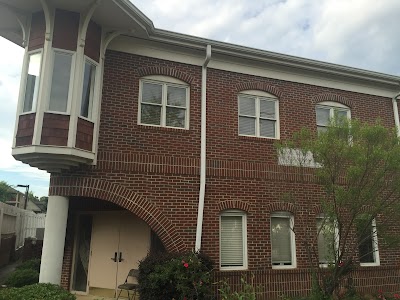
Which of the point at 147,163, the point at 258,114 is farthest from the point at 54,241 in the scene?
the point at 258,114

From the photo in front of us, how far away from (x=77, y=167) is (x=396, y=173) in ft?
22.3

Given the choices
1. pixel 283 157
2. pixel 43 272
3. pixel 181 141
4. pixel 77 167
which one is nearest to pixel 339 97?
pixel 283 157

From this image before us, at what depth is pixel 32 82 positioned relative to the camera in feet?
27.7

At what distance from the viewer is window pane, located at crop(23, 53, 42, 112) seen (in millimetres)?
8273

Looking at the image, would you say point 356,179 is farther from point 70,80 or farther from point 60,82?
point 60,82

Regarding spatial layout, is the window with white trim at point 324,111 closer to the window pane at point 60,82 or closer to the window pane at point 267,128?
the window pane at point 267,128

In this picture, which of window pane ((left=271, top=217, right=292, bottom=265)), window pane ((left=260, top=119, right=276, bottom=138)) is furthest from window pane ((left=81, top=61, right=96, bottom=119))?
window pane ((left=271, top=217, right=292, bottom=265))

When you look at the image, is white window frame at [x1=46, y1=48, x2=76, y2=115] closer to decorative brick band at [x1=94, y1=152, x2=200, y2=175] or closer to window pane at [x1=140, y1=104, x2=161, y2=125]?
decorative brick band at [x1=94, y1=152, x2=200, y2=175]

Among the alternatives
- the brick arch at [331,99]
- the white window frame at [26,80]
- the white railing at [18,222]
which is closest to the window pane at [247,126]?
the brick arch at [331,99]

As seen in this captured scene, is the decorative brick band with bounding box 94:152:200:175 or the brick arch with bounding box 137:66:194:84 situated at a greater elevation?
the brick arch with bounding box 137:66:194:84

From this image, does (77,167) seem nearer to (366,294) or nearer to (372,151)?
(372,151)

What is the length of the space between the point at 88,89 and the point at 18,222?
17.3m

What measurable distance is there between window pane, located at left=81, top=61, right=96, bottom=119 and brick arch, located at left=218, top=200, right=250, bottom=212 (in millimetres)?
3952

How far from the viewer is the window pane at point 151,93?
971 cm
